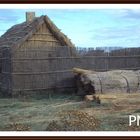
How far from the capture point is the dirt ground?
654 centimetres

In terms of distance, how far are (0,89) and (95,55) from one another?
1.33m

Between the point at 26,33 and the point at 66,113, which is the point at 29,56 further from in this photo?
the point at 66,113

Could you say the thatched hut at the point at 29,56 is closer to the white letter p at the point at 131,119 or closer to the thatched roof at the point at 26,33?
the thatched roof at the point at 26,33

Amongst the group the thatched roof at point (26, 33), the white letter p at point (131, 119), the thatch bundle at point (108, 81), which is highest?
the thatched roof at point (26, 33)

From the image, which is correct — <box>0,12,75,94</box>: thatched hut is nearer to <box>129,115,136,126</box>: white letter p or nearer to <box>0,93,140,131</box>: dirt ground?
<box>0,93,140,131</box>: dirt ground

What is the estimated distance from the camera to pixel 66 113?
6645 mm

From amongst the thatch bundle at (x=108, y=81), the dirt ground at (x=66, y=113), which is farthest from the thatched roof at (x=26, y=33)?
the dirt ground at (x=66, y=113)

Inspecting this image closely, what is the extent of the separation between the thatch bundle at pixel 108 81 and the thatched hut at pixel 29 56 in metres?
0.33

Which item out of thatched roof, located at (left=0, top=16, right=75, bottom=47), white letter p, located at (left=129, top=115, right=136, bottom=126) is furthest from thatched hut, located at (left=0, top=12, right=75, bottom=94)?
white letter p, located at (left=129, top=115, right=136, bottom=126)

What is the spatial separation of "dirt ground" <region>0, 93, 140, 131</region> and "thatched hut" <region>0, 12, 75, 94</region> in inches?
9.2

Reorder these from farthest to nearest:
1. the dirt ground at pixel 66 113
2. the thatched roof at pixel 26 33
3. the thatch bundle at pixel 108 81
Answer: the thatch bundle at pixel 108 81 → the thatched roof at pixel 26 33 → the dirt ground at pixel 66 113

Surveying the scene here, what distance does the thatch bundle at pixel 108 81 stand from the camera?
7.08 metres

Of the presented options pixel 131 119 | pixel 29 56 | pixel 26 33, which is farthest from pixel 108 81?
pixel 26 33

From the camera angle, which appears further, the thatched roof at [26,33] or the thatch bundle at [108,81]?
the thatch bundle at [108,81]
